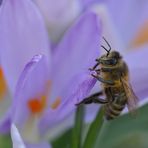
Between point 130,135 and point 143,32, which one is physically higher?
point 143,32

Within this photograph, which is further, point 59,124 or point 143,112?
point 143,112

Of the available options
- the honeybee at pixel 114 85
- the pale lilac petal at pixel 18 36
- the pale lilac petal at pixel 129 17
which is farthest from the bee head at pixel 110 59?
the pale lilac petal at pixel 129 17

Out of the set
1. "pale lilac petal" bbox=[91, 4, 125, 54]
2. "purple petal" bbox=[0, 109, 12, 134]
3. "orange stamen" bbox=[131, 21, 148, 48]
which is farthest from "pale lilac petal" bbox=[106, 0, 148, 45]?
"purple petal" bbox=[0, 109, 12, 134]

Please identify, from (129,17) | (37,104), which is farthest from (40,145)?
(129,17)

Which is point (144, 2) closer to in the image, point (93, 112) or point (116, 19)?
point (116, 19)

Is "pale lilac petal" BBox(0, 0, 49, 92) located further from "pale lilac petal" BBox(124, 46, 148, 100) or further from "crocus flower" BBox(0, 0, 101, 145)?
"pale lilac petal" BBox(124, 46, 148, 100)

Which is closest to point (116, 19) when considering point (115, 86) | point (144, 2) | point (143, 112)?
point (144, 2)

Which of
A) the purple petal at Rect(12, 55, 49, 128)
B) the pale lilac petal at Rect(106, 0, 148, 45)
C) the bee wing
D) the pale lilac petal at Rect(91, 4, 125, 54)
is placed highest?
the pale lilac petal at Rect(106, 0, 148, 45)
